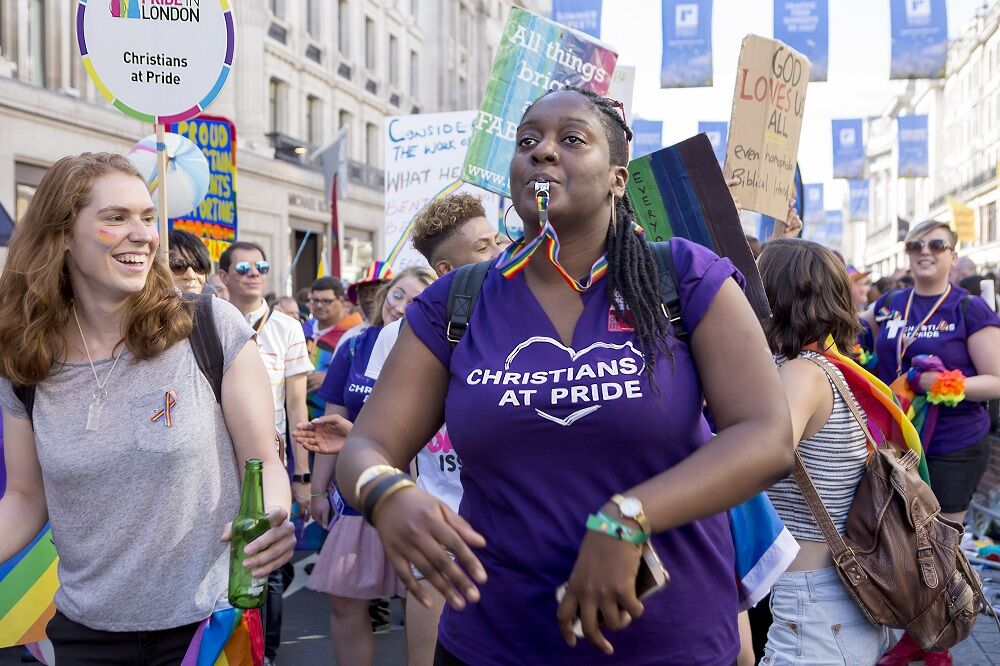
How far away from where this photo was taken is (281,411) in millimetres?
5922

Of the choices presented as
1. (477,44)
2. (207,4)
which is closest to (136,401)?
(207,4)

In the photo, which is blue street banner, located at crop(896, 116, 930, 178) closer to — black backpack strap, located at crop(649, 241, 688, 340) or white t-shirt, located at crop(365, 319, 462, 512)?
white t-shirt, located at crop(365, 319, 462, 512)

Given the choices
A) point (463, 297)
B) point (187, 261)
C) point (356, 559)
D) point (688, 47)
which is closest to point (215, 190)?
point (187, 261)

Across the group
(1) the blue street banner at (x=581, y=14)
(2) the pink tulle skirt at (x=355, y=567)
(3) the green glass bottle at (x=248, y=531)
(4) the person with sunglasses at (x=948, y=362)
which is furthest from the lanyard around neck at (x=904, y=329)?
(1) the blue street banner at (x=581, y=14)

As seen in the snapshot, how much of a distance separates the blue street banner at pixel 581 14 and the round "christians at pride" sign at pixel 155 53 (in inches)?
532

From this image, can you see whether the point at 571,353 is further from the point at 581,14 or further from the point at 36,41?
the point at 36,41

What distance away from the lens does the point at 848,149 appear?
973 inches

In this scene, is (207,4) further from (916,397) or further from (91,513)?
(916,397)

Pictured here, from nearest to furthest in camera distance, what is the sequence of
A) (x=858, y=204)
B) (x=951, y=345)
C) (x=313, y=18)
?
(x=951, y=345)
(x=313, y=18)
(x=858, y=204)

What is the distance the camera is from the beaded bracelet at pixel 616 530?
1.63 m

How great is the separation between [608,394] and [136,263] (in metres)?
1.39

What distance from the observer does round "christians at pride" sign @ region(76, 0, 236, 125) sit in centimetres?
435

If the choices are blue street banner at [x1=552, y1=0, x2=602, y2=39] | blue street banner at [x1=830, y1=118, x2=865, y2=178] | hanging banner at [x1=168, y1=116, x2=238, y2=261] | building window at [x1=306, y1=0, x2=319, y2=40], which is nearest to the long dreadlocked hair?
hanging banner at [x1=168, y1=116, x2=238, y2=261]

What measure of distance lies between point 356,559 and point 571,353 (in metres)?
2.73
